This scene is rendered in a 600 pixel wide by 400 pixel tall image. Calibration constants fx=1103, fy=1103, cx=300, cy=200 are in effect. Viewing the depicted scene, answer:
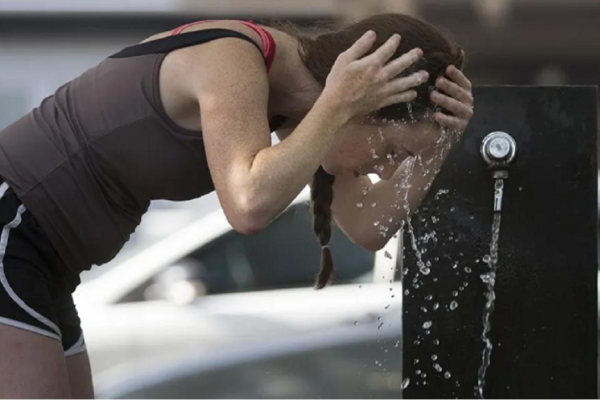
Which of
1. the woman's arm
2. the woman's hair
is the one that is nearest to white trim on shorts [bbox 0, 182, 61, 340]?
the woman's arm

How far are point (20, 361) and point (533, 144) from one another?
1326 millimetres

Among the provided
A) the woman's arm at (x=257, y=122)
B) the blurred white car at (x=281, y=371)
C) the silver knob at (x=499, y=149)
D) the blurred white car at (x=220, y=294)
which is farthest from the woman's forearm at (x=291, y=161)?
the blurred white car at (x=281, y=371)

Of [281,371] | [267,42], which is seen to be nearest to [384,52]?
[267,42]

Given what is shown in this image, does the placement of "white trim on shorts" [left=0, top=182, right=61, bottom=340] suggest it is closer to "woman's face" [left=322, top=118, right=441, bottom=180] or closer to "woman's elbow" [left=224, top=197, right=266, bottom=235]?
"woman's elbow" [left=224, top=197, right=266, bottom=235]

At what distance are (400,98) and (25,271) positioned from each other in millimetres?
736

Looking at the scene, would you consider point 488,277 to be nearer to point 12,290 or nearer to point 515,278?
point 515,278

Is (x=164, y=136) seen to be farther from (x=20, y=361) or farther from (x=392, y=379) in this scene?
(x=392, y=379)

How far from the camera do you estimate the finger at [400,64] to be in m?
1.90

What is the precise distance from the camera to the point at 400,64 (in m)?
1.91

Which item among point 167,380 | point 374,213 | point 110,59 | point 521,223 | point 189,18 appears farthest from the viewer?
point 189,18

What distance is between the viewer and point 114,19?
5652 millimetres

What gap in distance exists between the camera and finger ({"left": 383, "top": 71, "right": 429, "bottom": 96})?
1.92m

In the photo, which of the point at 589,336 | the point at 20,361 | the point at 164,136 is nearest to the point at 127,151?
the point at 164,136

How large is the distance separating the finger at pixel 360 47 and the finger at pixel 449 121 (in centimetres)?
25
